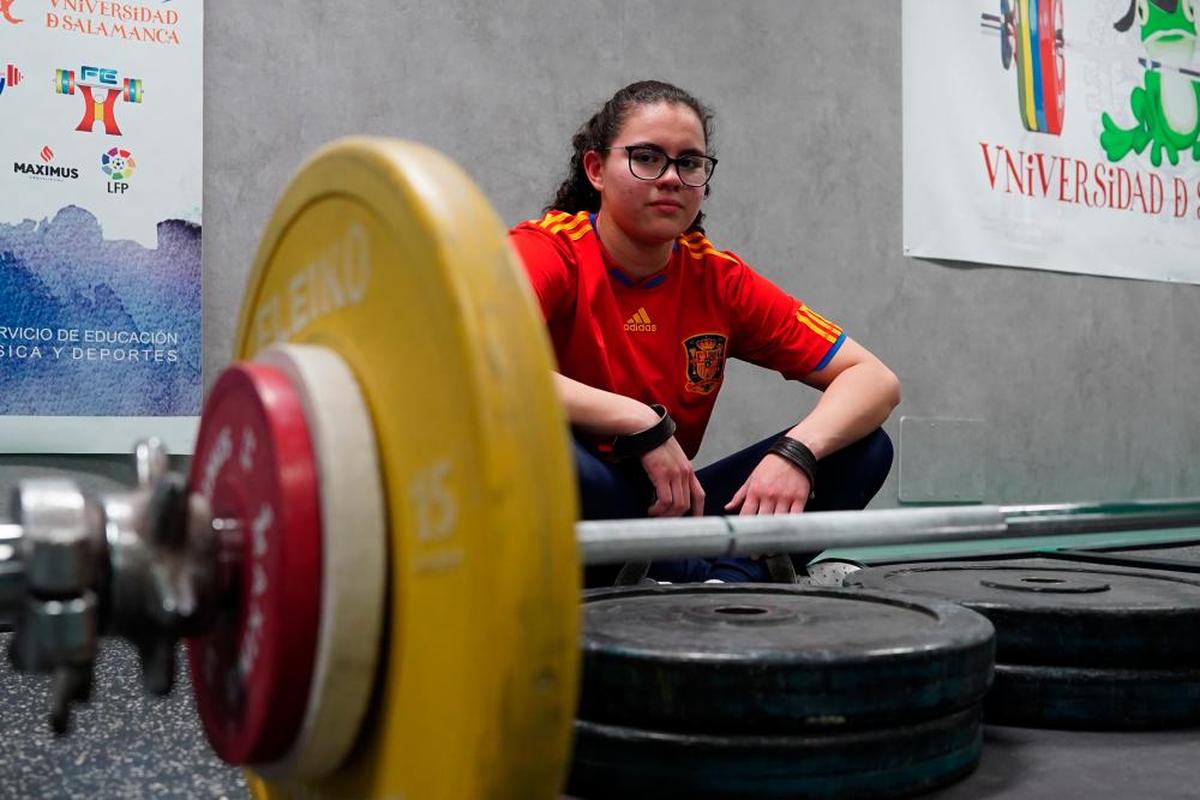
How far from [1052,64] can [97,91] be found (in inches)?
107

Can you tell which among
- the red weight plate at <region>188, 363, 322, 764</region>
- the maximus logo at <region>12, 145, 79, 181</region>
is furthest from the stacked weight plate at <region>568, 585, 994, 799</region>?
the maximus logo at <region>12, 145, 79, 181</region>

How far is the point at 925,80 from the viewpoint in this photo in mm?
3221

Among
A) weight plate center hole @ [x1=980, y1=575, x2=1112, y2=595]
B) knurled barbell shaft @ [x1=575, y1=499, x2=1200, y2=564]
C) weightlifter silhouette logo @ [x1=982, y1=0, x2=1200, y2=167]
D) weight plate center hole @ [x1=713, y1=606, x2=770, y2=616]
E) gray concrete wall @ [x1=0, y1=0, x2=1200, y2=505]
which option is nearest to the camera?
knurled barbell shaft @ [x1=575, y1=499, x2=1200, y2=564]

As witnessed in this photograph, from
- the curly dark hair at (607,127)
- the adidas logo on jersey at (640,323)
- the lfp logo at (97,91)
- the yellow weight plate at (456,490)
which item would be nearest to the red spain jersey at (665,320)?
the adidas logo on jersey at (640,323)

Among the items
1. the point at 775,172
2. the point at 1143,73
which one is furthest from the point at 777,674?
the point at 1143,73

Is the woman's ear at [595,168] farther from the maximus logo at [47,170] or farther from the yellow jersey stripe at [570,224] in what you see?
the maximus logo at [47,170]

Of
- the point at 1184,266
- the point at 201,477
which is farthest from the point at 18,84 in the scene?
the point at 1184,266

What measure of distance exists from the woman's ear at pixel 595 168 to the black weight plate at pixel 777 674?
0.99 meters

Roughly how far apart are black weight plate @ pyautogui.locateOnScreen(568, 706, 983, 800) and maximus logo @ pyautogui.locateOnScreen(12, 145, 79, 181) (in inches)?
67.0

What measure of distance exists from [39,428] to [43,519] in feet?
5.64

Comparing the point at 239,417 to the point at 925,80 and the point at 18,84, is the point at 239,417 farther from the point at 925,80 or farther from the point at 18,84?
the point at 925,80

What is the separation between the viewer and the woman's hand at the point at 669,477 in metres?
1.53

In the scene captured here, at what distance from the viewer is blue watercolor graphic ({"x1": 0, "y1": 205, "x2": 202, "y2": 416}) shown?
2.10 metres

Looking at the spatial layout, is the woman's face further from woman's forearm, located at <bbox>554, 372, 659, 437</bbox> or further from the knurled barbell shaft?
the knurled barbell shaft
